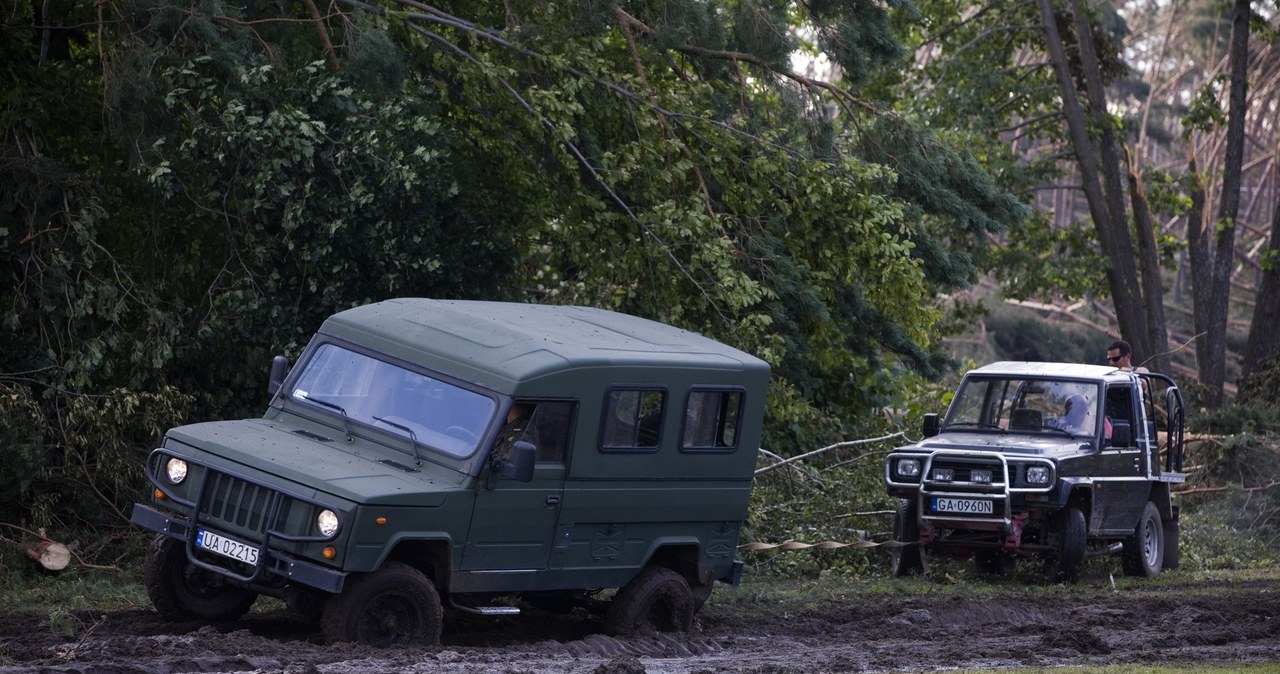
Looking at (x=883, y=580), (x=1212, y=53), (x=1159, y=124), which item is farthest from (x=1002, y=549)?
(x=1159, y=124)

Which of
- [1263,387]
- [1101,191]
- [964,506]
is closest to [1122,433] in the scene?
[964,506]

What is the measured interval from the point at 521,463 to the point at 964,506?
5846 mm

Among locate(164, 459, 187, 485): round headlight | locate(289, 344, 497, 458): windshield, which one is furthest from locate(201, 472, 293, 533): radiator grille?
locate(289, 344, 497, 458): windshield

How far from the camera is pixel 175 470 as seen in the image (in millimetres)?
9078

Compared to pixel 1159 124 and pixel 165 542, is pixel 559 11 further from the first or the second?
pixel 1159 124

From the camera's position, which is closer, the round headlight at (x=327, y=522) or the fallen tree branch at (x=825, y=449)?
the round headlight at (x=327, y=522)

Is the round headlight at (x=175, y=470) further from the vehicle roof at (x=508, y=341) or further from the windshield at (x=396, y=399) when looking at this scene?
the vehicle roof at (x=508, y=341)

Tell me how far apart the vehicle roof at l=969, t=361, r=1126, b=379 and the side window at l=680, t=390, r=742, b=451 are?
4.94m

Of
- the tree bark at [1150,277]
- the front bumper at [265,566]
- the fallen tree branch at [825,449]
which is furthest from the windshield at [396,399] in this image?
the tree bark at [1150,277]

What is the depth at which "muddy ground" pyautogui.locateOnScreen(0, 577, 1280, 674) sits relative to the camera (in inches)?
317

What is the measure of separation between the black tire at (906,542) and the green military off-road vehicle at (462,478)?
3.82 m

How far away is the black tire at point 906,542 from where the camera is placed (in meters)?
14.1

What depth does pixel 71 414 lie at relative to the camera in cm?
1303

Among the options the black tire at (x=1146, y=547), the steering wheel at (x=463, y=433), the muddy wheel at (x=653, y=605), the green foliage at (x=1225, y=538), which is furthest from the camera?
the green foliage at (x=1225, y=538)
